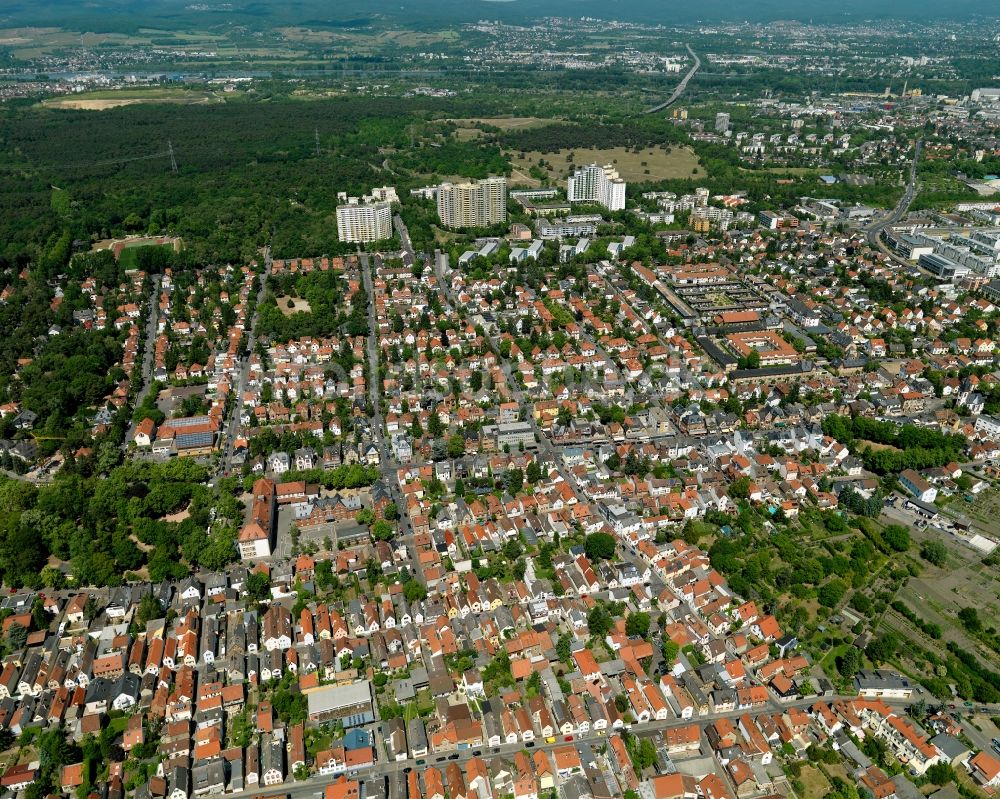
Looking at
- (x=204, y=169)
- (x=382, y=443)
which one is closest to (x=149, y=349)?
(x=382, y=443)

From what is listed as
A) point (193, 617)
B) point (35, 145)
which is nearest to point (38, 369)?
point (193, 617)

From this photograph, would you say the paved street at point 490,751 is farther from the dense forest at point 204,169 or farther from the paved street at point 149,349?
the dense forest at point 204,169

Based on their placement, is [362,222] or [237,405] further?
[362,222]

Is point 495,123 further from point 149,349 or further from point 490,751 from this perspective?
point 490,751

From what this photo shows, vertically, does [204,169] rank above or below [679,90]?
below

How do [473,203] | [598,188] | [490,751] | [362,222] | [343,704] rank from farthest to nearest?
[598,188] → [473,203] → [362,222] → [343,704] → [490,751]

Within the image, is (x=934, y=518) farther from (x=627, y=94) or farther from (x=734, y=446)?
(x=627, y=94)

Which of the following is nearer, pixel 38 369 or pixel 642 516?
pixel 642 516
